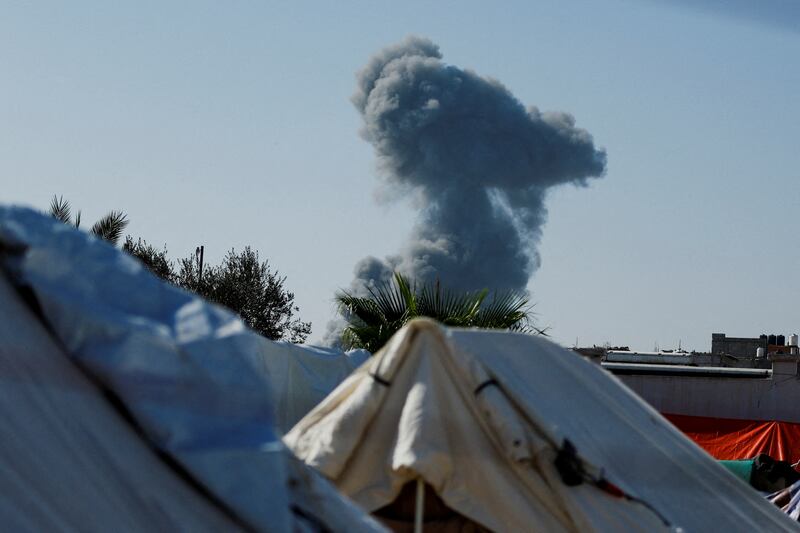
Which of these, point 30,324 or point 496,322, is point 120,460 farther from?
point 496,322

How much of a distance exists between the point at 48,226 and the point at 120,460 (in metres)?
0.82

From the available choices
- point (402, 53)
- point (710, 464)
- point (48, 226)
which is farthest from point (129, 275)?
point (402, 53)

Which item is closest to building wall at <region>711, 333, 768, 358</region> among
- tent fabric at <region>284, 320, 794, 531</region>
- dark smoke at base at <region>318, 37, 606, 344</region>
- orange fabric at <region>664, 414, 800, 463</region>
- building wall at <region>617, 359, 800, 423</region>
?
dark smoke at base at <region>318, 37, 606, 344</region>

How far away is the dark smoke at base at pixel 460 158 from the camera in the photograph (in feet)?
365

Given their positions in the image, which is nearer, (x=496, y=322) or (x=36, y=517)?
(x=36, y=517)

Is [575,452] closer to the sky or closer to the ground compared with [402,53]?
closer to the ground

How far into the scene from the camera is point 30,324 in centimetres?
399

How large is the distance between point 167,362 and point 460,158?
110790mm

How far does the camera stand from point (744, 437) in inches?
804

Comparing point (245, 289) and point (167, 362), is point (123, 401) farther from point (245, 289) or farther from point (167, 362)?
point (245, 289)

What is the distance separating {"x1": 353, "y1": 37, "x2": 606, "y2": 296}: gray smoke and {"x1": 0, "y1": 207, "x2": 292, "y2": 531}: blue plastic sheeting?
102934 millimetres

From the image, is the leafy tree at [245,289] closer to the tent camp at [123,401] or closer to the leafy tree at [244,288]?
the leafy tree at [244,288]

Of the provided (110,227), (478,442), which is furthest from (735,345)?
(478,442)

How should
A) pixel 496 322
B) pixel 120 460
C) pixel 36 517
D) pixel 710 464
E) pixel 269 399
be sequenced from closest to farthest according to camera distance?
pixel 36 517 < pixel 120 460 < pixel 269 399 < pixel 710 464 < pixel 496 322
